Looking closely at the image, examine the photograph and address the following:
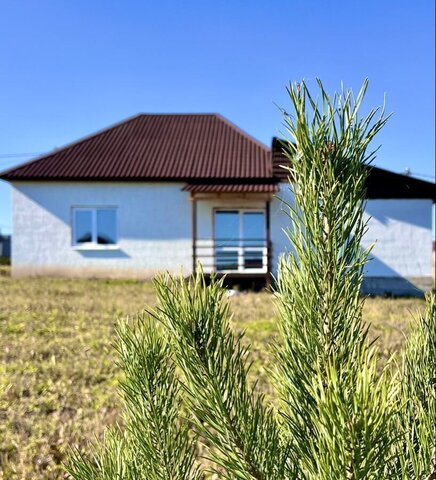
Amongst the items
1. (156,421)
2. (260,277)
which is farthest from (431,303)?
(260,277)

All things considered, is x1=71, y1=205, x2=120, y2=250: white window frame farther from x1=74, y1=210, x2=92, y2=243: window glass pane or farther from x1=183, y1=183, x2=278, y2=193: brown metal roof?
x1=183, y1=183, x2=278, y2=193: brown metal roof

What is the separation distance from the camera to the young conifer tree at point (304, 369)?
65cm

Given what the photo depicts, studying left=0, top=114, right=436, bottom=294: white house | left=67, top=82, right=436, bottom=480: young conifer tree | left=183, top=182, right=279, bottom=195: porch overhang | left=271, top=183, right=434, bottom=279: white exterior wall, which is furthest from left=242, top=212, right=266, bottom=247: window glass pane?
left=67, top=82, right=436, bottom=480: young conifer tree

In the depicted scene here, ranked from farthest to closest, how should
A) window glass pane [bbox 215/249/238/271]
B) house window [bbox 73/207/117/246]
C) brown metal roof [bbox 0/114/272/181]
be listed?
house window [bbox 73/207/117/246] → brown metal roof [bbox 0/114/272/181] → window glass pane [bbox 215/249/238/271]

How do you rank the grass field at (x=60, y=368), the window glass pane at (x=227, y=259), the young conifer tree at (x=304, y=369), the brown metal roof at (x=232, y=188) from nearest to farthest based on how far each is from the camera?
the young conifer tree at (x=304, y=369) < the grass field at (x=60, y=368) < the brown metal roof at (x=232, y=188) < the window glass pane at (x=227, y=259)

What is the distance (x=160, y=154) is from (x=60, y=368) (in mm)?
13023

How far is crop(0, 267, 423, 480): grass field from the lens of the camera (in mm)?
2801

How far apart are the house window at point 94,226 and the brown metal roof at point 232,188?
124 inches

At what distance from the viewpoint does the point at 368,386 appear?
0.60 meters

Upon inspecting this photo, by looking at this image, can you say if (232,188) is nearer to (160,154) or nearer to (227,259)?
(227,259)

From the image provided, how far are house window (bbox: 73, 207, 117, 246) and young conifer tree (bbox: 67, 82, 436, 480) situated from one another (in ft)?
49.1

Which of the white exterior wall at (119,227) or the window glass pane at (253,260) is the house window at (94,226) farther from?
the window glass pane at (253,260)

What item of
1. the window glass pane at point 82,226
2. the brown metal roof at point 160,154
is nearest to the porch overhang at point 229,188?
the brown metal roof at point 160,154

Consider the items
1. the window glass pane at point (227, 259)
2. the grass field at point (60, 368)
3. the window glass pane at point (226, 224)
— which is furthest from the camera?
the window glass pane at point (226, 224)
